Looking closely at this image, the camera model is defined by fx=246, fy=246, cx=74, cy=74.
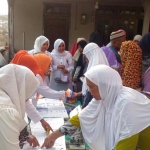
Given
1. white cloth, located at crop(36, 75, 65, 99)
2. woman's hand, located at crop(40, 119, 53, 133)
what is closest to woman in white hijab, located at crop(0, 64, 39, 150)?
woman's hand, located at crop(40, 119, 53, 133)

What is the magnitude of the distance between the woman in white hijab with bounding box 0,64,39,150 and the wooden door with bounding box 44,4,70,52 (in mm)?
6659

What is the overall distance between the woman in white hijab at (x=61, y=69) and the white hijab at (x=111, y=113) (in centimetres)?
252

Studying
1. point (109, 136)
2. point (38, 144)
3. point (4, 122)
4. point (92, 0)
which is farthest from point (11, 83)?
point (92, 0)

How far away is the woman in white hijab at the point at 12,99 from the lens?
1.28 meters

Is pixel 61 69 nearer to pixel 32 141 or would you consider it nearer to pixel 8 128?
pixel 32 141

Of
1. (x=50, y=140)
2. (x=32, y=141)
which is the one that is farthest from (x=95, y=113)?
(x=32, y=141)

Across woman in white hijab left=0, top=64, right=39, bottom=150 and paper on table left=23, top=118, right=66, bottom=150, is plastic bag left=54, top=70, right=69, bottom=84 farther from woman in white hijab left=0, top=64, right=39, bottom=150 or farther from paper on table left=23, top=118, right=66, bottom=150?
woman in white hijab left=0, top=64, right=39, bottom=150

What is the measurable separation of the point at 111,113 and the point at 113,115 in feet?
0.11

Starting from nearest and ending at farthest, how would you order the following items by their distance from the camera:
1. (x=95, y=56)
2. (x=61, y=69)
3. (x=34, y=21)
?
(x=95, y=56) < (x=61, y=69) < (x=34, y=21)

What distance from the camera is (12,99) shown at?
1447mm

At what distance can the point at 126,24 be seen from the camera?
8.16 m

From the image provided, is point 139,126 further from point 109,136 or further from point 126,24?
point 126,24

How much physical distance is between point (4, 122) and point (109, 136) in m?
0.67

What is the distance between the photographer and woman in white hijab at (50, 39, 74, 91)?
166 inches
